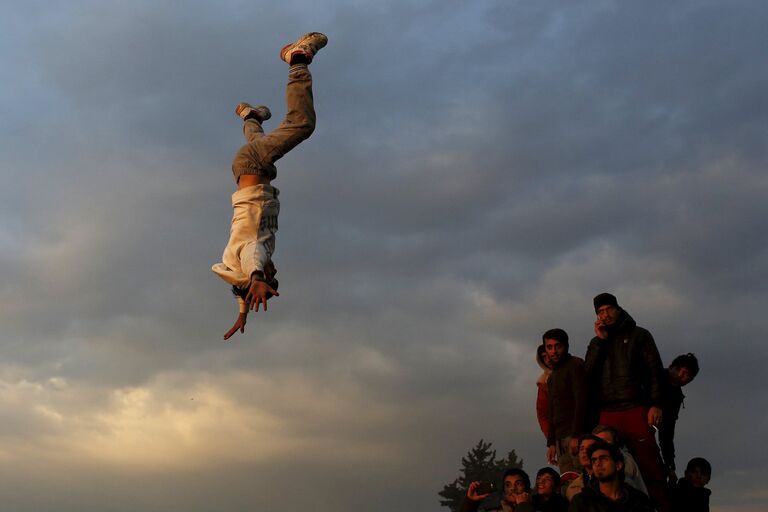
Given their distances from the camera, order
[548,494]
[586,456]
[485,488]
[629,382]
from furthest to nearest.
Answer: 1. [629,382]
2. [485,488]
3. [548,494]
4. [586,456]

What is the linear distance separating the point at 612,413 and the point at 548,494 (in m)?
1.20

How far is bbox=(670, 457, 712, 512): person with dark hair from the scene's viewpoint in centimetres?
1013

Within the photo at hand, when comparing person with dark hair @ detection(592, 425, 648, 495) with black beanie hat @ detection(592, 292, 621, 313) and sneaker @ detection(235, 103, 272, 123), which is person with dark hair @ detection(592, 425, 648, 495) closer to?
black beanie hat @ detection(592, 292, 621, 313)

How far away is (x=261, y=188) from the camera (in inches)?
436

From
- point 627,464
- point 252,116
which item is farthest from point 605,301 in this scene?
point 252,116

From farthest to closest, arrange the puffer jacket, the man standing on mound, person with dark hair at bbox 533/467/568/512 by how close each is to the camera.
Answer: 1. the man standing on mound
2. the puffer jacket
3. person with dark hair at bbox 533/467/568/512

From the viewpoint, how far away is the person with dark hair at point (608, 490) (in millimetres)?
7945

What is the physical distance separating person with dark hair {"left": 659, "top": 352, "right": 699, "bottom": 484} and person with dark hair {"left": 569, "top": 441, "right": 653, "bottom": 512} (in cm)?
204

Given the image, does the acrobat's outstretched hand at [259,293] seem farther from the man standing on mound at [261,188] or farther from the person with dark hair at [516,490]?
the person with dark hair at [516,490]

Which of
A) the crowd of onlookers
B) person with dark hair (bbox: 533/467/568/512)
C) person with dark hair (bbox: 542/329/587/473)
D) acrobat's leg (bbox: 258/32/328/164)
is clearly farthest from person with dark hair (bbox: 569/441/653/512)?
acrobat's leg (bbox: 258/32/328/164)

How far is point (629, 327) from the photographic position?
10070 millimetres

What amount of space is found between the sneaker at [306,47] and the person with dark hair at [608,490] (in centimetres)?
597

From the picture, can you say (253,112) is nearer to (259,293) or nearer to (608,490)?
(259,293)

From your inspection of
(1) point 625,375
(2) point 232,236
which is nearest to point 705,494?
(1) point 625,375
